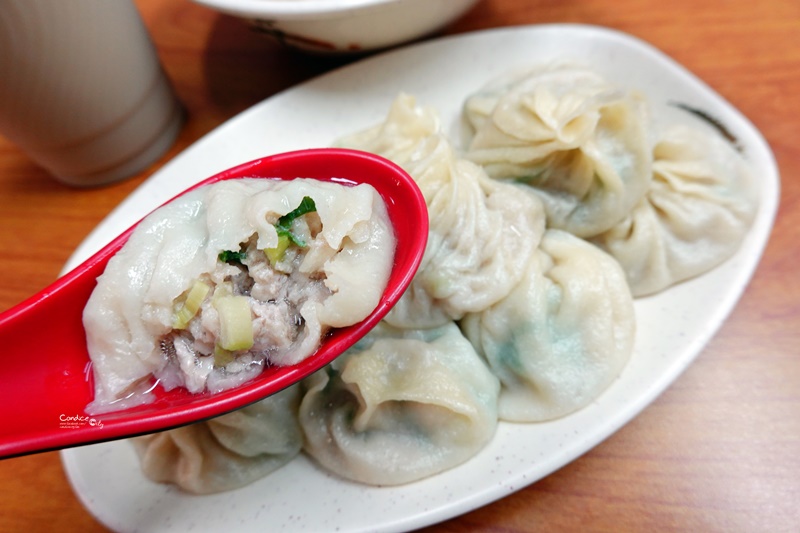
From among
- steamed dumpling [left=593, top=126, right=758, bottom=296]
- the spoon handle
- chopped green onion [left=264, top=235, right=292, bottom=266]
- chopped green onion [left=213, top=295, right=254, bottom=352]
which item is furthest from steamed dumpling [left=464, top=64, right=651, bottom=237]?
→ the spoon handle

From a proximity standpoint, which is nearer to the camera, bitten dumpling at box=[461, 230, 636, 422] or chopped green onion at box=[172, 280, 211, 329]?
chopped green onion at box=[172, 280, 211, 329]

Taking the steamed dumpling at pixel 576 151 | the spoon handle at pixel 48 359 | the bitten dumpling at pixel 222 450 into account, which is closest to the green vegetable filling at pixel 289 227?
the spoon handle at pixel 48 359

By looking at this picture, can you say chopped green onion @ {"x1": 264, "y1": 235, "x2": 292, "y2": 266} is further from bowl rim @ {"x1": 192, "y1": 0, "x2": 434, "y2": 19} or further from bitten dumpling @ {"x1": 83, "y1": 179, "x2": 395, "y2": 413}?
bowl rim @ {"x1": 192, "y1": 0, "x2": 434, "y2": 19}

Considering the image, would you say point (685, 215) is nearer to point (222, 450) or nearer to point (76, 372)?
point (222, 450)

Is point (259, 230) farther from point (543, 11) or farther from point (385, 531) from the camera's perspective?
point (543, 11)

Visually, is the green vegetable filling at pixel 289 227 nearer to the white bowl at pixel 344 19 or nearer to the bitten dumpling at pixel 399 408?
the bitten dumpling at pixel 399 408

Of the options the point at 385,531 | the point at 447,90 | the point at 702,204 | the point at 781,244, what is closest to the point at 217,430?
the point at 385,531

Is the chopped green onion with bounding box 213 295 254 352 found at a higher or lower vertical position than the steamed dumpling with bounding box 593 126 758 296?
higher
